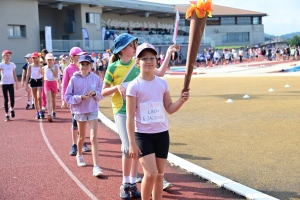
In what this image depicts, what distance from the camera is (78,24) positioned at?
157 feet

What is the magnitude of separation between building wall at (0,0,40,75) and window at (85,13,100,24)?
766 centimetres

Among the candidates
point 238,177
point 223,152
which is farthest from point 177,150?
point 238,177

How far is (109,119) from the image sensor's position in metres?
12.3

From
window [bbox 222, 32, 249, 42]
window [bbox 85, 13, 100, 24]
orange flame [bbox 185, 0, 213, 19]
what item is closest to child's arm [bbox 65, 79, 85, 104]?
orange flame [bbox 185, 0, 213, 19]

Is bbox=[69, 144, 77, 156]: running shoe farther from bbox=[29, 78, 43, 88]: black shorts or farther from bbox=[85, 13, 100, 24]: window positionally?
bbox=[85, 13, 100, 24]: window

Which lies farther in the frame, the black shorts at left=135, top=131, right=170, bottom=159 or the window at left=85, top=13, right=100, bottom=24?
the window at left=85, top=13, right=100, bottom=24

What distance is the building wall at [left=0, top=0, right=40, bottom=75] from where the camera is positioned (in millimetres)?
39812

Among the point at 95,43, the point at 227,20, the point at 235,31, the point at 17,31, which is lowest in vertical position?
the point at 95,43

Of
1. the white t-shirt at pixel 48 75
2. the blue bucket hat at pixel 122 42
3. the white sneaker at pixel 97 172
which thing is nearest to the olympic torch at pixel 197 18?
the blue bucket hat at pixel 122 42

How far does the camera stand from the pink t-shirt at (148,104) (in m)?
4.54

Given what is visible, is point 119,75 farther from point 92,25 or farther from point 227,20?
point 227,20

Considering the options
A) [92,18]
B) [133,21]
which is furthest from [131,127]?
[133,21]

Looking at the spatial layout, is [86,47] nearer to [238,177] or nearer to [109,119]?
[109,119]

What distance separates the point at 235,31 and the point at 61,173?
3321 inches
